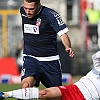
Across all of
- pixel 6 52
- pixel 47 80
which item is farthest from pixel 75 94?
pixel 6 52

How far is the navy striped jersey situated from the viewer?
718 centimetres

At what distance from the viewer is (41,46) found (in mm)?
7301

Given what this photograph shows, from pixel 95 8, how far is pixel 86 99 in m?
12.0

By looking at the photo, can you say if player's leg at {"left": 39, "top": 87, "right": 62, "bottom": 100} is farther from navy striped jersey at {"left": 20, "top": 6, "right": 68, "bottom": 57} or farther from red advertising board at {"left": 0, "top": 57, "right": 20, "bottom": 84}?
red advertising board at {"left": 0, "top": 57, "right": 20, "bottom": 84}

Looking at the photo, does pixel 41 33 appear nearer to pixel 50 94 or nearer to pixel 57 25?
pixel 57 25

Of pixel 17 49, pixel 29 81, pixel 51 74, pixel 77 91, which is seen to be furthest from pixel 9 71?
pixel 77 91

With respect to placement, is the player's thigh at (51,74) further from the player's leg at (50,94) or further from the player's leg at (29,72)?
the player's leg at (50,94)

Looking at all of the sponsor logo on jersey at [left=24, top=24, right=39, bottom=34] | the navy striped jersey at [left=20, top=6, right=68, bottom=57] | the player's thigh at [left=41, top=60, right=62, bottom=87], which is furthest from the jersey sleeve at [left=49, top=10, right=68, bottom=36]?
the player's thigh at [left=41, top=60, right=62, bottom=87]

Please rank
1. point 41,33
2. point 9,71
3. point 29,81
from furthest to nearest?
point 9,71 < point 41,33 < point 29,81

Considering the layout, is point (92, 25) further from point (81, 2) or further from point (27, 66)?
point (27, 66)

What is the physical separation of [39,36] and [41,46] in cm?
17

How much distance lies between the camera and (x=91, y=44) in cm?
1847

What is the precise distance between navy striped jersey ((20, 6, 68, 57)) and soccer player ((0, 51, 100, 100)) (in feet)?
3.76

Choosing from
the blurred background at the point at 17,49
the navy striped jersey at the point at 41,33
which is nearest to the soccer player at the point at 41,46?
the navy striped jersey at the point at 41,33
